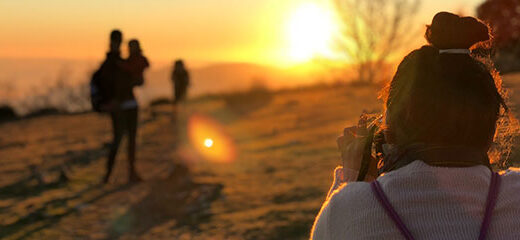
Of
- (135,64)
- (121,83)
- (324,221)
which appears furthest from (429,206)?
(135,64)

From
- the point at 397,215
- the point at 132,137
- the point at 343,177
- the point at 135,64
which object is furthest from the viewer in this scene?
the point at 132,137

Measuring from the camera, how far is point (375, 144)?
1908mm

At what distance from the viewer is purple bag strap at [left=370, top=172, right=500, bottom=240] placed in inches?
57.5

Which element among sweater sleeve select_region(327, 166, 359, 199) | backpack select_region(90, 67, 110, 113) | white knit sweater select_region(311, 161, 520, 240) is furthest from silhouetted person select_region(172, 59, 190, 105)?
white knit sweater select_region(311, 161, 520, 240)

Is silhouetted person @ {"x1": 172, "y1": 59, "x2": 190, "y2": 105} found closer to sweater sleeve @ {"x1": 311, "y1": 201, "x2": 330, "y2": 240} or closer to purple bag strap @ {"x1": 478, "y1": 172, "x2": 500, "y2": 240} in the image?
sweater sleeve @ {"x1": 311, "y1": 201, "x2": 330, "y2": 240}

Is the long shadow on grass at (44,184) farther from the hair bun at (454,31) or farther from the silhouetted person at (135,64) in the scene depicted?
the hair bun at (454,31)

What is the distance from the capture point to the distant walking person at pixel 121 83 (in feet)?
24.1

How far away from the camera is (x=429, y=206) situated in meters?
1.50

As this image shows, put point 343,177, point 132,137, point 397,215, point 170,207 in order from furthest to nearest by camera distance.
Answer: point 132,137, point 170,207, point 343,177, point 397,215

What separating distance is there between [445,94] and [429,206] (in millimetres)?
296

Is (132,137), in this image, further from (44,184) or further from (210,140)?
(210,140)

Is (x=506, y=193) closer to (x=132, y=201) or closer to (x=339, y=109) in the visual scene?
(x=132, y=201)

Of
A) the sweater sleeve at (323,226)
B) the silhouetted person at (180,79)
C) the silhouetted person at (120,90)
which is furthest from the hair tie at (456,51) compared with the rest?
the silhouetted person at (180,79)

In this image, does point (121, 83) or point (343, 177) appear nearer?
point (343, 177)
